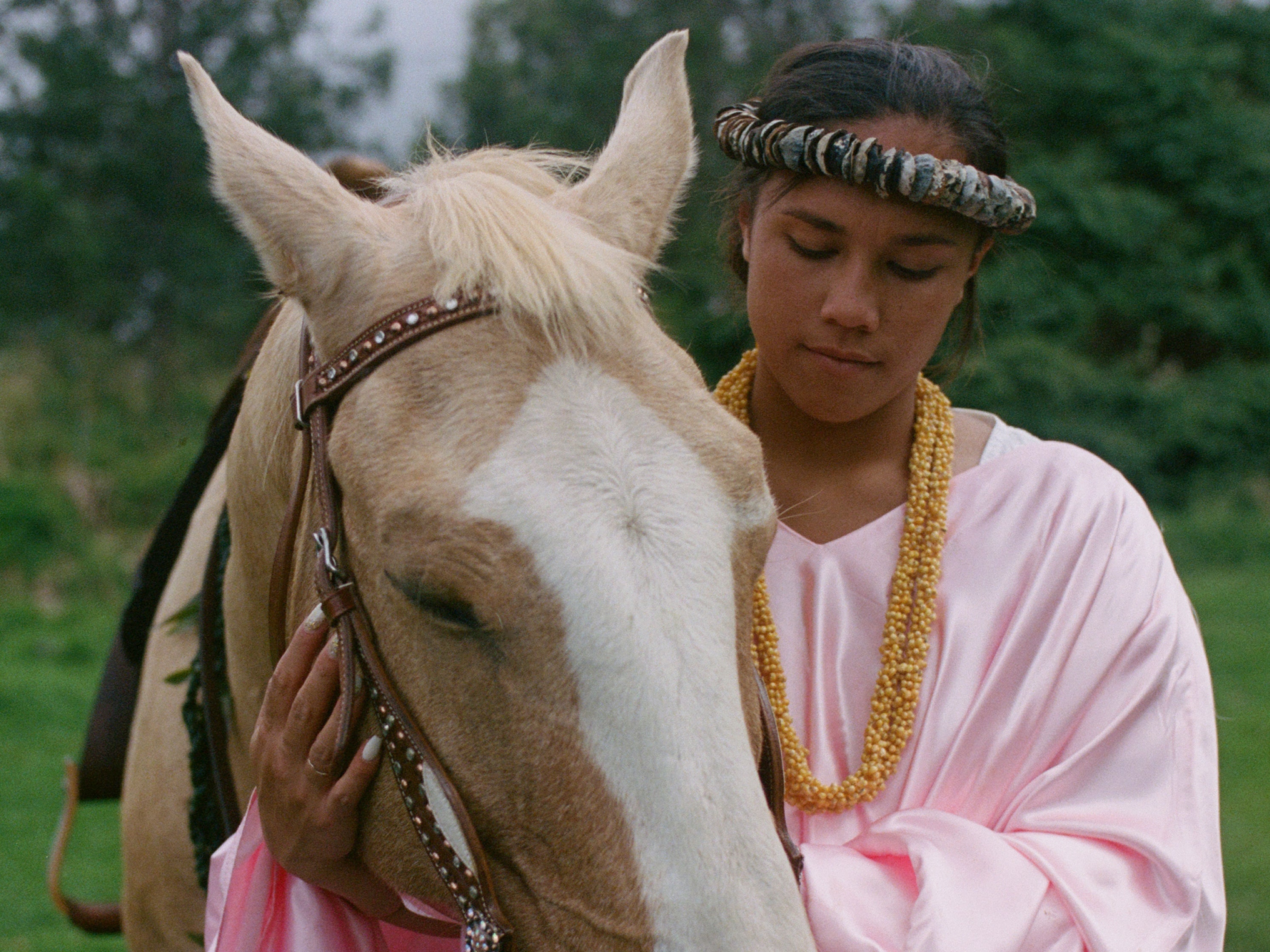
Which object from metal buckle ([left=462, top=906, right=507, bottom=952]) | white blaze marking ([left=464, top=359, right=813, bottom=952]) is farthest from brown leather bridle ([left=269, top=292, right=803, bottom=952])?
white blaze marking ([left=464, top=359, right=813, bottom=952])

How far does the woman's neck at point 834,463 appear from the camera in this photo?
80.5 inches

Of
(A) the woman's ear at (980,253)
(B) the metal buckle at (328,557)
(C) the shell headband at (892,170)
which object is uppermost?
(C) the shell headband at (892,170)

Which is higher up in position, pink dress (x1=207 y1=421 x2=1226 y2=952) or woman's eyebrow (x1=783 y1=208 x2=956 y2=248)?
woman's eyebrow (x1=783 y1=208 x2=956 y2=248)

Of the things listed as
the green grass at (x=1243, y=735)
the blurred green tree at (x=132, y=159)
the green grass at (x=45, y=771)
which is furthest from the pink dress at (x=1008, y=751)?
the blurred green tree at (x=132, y=159)

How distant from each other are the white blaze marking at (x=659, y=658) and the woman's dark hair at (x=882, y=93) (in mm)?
852

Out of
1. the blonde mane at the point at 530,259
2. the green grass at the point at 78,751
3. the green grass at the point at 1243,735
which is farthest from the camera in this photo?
the green grass at the point at 78,751

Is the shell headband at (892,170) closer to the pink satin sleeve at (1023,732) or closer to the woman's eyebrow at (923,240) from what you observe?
the woman's eyebrow at (923,240)

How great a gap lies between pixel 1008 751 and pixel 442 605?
2.95 feet

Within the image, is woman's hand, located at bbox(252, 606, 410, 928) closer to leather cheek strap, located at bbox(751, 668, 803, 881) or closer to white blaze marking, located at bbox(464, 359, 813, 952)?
white blaze marking, located at bbox(464, 359, 813, 952)

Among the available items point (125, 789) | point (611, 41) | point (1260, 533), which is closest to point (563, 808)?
point (125, 789)

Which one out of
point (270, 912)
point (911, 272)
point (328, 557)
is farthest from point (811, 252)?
point (270, 912)

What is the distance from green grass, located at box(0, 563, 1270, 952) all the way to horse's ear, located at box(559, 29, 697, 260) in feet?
11.9

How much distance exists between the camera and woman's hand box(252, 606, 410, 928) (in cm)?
154

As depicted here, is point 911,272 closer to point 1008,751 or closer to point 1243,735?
point 1008,751
